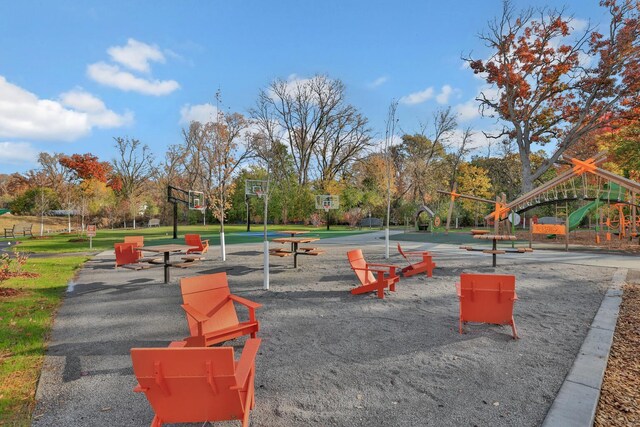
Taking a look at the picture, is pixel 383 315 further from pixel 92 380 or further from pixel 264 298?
pixel 92 380

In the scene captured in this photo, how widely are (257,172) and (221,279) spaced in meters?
43.0

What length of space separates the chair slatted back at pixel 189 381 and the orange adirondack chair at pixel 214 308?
178cm

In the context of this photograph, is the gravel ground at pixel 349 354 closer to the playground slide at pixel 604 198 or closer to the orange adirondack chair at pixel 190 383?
the orange adirondack chair at pixel 190 383

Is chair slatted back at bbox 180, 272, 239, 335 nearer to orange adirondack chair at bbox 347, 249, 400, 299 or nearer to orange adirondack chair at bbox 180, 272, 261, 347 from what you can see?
orange adirondack chair at bbox 180, 272, 261, 347

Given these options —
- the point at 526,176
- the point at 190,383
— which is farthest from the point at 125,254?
the point at 526,176

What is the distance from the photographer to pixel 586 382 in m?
3.49

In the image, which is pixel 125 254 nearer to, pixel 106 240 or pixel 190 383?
pixel 190 383

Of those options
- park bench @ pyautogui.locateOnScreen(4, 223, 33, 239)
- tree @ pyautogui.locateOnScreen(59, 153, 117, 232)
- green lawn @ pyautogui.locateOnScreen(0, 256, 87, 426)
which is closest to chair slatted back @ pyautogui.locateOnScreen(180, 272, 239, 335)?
green lawn @ pyautogui.locateOnScreen(0, 256, 87, 426)

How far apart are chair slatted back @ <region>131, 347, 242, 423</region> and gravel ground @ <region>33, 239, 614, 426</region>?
2.39 ft

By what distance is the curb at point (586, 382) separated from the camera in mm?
2879

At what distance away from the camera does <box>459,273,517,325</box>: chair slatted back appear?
5102 millimetres

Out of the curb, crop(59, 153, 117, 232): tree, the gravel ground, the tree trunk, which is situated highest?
crop(59, 153, 117, 232): tree

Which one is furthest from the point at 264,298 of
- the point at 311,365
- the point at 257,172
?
the point at 257,172

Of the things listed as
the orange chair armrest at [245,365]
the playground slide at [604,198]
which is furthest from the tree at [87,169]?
the orange chair armrest at [245,365]
